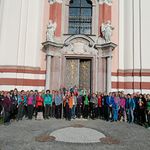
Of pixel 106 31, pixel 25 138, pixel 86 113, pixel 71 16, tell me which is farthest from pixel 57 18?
pixel 25 138

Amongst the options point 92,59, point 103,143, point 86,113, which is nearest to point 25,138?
point 103,143

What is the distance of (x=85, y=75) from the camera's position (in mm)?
16484

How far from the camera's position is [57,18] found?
1677 centimetres

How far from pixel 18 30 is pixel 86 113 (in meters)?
7.42

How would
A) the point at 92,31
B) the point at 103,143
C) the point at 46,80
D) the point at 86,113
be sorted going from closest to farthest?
the point at 103,143, the point at 86,113, the point at 46,80, the point at 92,31

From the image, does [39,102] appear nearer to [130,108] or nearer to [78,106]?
[78,106]

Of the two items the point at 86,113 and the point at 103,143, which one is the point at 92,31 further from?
the point at 103,143

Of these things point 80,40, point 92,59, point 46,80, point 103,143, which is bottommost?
point 103,143

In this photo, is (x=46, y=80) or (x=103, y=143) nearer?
(x=103, y=143)

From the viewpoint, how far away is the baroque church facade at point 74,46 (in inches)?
611

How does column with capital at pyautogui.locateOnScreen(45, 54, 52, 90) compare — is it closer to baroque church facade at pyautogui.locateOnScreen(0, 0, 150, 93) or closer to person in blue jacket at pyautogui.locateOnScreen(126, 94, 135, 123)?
baroque church facade at pyautogui.locateOnScreen(0, 0, 150, 93)

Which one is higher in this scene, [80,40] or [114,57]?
[80,40]

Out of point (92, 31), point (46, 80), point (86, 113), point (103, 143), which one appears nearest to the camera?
point (103, 143)

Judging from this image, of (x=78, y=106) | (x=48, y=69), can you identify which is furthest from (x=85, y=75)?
(x=78, y=106)
